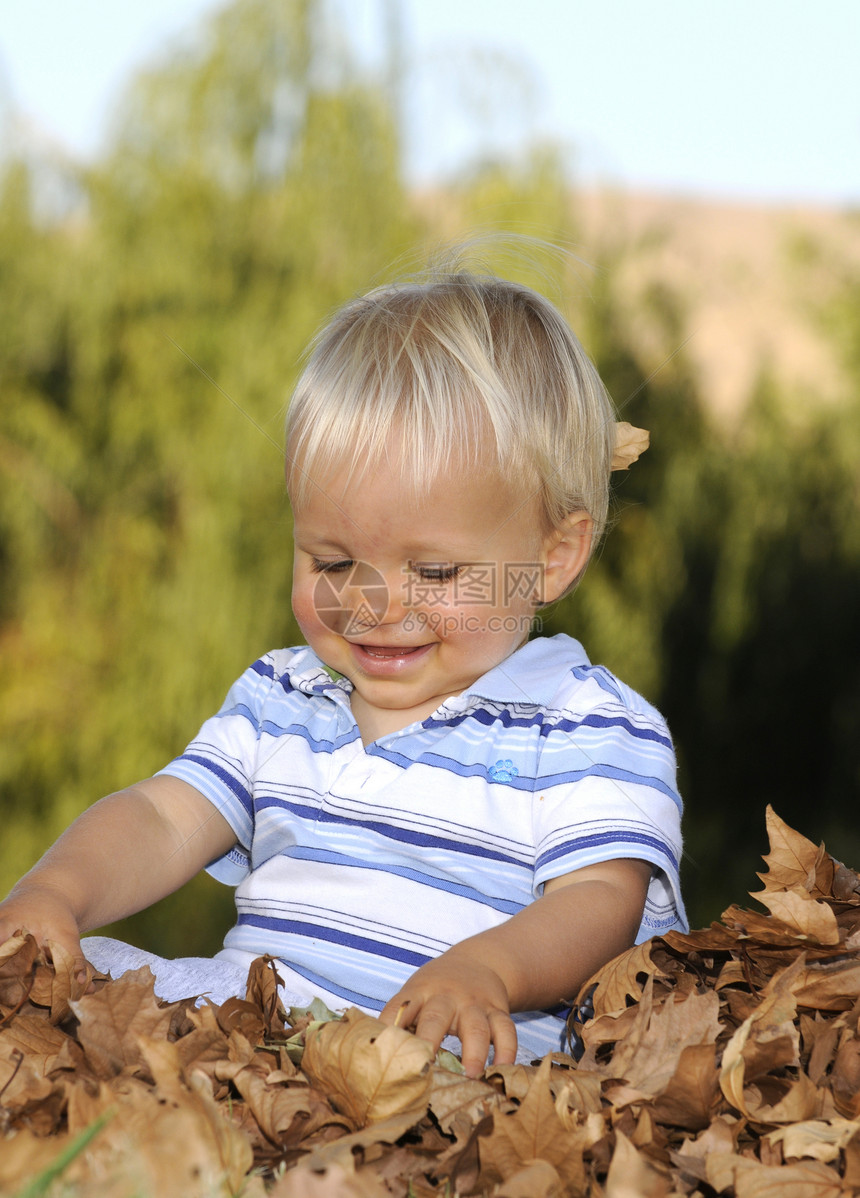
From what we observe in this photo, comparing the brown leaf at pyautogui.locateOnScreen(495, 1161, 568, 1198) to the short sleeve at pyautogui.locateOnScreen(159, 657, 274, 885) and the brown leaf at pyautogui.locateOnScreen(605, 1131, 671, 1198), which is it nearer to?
the brown leaf at pyautogui.locateOnScreen(605, 1131, 671, 1198)

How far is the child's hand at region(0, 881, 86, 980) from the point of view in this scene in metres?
1.48

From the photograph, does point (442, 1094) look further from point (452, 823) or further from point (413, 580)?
point (413, 580)

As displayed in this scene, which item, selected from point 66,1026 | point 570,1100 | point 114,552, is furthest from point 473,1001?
point 114,552

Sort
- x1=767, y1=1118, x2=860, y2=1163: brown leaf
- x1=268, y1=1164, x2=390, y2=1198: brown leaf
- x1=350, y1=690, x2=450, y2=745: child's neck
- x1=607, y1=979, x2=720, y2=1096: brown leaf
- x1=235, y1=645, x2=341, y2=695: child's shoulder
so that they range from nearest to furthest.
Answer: x1=268, y1=1164, x2=390, y2=1198: brown leaf
x1=767, y1=1118, x2=860, y2=1163: brown leaf
x1=607, y1=979, x2=720, y2=1096: brown leaf
x1=350, y1=690, x2=450, y2=745: child's neck
x1=235, y1=645, x2=341, y2=695: child's shoulder

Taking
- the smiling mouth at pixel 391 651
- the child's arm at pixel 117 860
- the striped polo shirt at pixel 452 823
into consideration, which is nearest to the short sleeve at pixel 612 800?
the striped polo shirt at pixel 452 823

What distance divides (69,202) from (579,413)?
307 centimetres

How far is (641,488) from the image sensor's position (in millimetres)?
4055

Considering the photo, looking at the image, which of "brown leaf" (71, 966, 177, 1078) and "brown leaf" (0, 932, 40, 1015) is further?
"brown leaf" (0, 932, 40, 1015)

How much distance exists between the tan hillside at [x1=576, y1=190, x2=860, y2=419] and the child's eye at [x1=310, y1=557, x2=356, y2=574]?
2.59 metres

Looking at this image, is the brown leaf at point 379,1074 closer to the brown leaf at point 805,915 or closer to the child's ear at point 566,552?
the brown leaf at point 805,915

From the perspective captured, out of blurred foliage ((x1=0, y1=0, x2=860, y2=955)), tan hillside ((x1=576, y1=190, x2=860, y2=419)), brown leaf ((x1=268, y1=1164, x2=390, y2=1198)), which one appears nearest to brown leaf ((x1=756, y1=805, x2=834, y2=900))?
brown leaf ((x1=268, y1=1164, x2=390, y2=1198))

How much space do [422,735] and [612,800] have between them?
35 centimetres

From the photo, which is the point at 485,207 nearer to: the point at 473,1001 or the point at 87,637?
the point at 87,637

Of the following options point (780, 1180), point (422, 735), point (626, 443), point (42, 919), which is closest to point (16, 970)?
point (42, 919)
